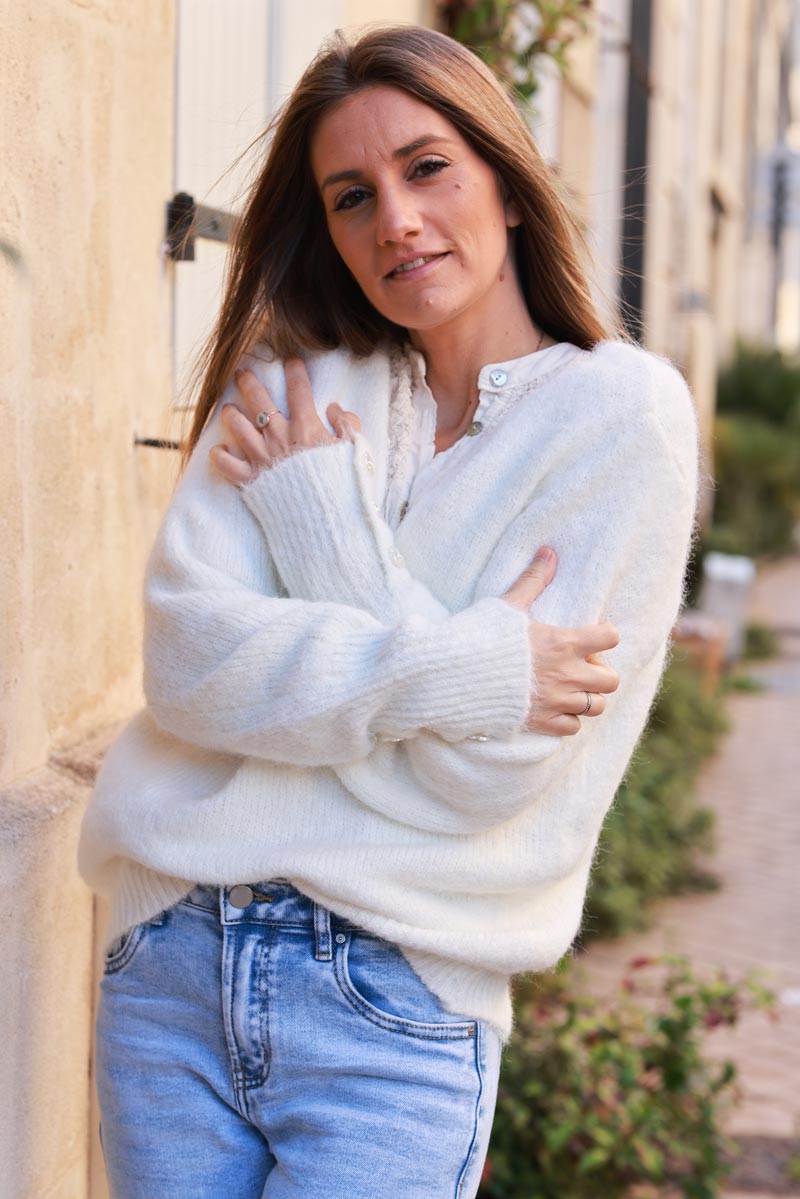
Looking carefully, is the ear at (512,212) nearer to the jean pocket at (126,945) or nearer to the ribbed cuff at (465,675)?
the ribbed cuff at (465,675)

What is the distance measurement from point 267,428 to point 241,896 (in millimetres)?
591

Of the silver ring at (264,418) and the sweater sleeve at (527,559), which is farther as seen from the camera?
the silver ring at (264,418)

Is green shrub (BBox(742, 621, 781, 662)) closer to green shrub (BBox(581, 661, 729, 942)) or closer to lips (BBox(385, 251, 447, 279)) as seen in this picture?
green shrub (BBox(581, 661, 729, 942))

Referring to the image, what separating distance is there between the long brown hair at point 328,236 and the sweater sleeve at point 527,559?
232 mm

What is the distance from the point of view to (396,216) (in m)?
1.89

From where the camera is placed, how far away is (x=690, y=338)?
39.1 ft

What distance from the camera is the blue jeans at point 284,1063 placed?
1.71 metres

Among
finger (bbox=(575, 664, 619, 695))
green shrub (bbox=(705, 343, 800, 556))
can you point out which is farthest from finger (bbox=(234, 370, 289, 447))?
green shrub (bbox=(705, 343, 800, 556))

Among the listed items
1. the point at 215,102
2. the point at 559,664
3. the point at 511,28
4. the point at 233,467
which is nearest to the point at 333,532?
the point at 233,467

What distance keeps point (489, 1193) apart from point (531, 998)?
696mm

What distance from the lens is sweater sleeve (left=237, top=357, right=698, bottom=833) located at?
5.72ft

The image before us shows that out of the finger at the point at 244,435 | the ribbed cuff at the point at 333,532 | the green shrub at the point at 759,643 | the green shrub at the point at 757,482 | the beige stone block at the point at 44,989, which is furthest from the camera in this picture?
the green shrub at the point at 757,482

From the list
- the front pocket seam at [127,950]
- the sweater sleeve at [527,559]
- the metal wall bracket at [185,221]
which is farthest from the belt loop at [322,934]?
the metal wall bracket at [185,221]

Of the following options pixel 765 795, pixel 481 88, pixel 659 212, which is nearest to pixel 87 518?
pixel 481 88
